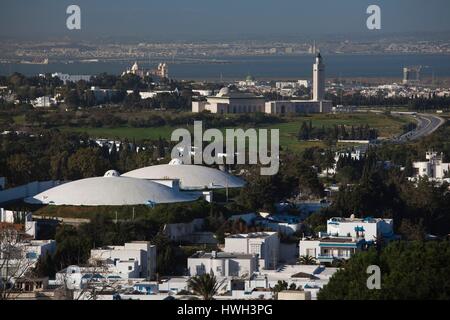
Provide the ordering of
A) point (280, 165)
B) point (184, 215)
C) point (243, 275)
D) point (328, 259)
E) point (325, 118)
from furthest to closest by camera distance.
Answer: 1. point (325, 118)
2. point (280, 165)
3. point (184, 215)
4. point (328, 259)
5. point (243, 275)

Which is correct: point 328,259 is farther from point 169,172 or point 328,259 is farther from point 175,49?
point 175,49

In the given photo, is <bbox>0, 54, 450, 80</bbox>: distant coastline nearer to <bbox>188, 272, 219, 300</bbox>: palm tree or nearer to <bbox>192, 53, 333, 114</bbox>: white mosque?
<bbox>192, 53, 333, 114</bbox>: white mosque

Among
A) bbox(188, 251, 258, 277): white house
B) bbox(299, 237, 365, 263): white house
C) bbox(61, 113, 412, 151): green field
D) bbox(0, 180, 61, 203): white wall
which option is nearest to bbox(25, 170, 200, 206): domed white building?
bbox(0, 180, 61, 203): white wall

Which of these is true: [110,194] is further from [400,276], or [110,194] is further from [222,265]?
[400,276]

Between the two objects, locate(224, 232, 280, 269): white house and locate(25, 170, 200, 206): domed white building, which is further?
locate(25, 170, 200, 206): domed white building

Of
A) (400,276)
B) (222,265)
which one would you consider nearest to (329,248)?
(222,265)

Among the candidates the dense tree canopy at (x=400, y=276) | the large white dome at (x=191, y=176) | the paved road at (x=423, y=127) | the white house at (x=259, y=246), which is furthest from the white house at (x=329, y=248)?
the paved road at (x=423, y=127)
